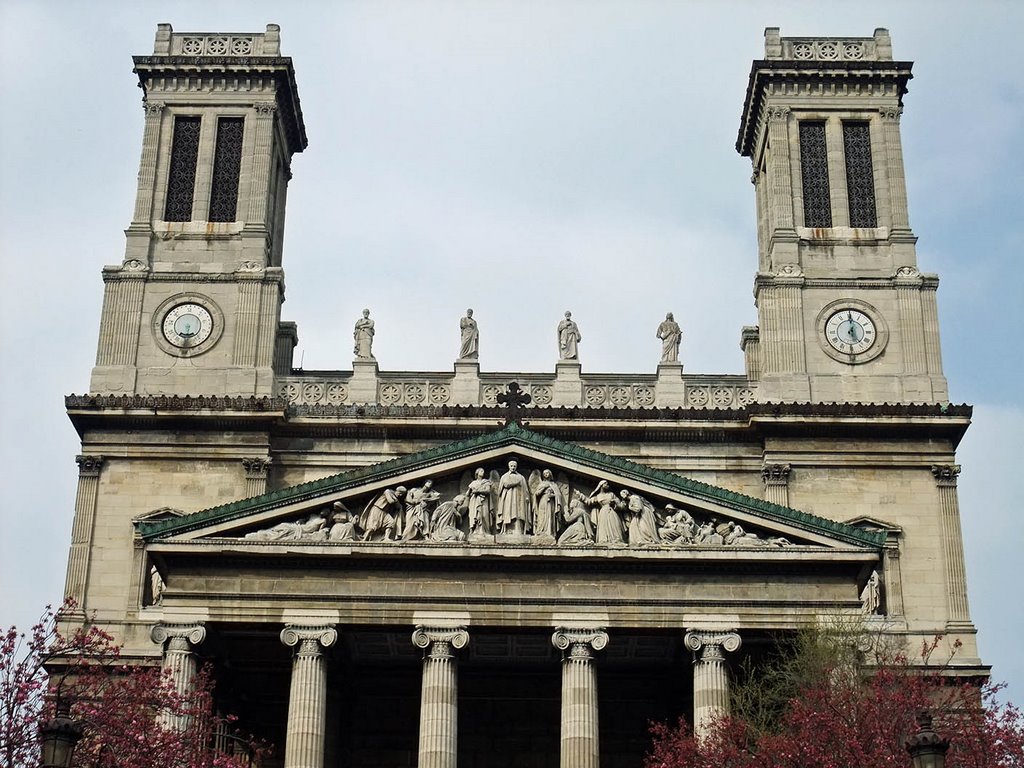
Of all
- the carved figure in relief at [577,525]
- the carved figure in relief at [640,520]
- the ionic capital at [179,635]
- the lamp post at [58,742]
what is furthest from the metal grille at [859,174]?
the lamp post at [58,742]

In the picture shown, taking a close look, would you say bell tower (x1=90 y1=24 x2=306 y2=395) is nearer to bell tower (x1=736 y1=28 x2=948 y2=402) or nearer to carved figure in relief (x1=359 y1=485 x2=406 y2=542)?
carved figure in relief (x1=359 y1=485 x2=406 y2=542)

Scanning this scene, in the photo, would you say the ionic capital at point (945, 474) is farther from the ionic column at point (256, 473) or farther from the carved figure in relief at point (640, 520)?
the ionic column at point (256, 473)

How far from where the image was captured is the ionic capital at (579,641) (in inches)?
1810

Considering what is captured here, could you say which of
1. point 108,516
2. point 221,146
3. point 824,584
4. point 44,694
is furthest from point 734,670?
point 221,146

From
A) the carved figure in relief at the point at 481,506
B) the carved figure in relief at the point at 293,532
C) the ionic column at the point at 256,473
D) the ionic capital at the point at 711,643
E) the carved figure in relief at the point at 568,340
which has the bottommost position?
the ionic capital at the point at 711,643

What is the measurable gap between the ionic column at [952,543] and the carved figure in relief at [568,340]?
488 inches

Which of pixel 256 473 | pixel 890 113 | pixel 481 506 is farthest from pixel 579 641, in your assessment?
pixel 890 113

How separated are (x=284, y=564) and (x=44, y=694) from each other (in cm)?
788

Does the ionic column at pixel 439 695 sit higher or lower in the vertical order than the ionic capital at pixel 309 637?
lower

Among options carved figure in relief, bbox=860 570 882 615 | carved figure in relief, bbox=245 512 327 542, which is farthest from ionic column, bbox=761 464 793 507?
carved figure in relief, bbox=245 512 327 542

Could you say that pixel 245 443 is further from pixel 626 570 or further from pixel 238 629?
pixel 626 570

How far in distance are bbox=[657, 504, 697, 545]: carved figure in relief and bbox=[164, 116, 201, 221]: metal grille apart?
2575 centimetres

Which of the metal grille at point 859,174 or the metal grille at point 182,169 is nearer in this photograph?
the metal grille at point 859,174

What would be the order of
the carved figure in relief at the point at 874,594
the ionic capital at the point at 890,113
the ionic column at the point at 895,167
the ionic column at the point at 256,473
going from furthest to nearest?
1. the ionic capital at the point at 890,113
2. the ionic column at the point at 895,167
3. the ionic column at the point at 256,473
4. the carved figure in relief at the point at 874,594
